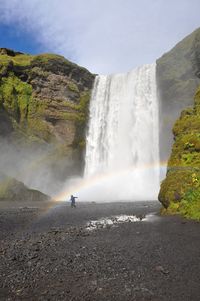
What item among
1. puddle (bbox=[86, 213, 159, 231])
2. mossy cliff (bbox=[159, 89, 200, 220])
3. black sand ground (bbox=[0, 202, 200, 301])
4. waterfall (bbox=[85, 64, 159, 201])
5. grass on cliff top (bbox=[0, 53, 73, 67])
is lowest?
black sand ground (bbox=[0, 202, 200, 301])

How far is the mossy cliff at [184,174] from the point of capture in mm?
23109

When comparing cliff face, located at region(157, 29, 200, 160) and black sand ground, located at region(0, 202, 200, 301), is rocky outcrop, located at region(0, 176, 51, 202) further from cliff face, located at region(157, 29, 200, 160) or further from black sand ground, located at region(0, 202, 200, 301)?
black sand ground, located at region(0, 202, 200, 301)

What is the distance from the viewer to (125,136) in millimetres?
69812

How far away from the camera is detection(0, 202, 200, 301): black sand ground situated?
986 centimetres

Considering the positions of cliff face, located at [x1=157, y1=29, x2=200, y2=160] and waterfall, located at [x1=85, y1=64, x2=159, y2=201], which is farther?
waterfall, located at [x1=85, y1=64, x2=159, y2=201]

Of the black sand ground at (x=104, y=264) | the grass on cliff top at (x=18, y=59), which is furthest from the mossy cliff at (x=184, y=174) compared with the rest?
the grass on cliff top at (x=18, y=59)

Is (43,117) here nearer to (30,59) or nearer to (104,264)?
(30,59)

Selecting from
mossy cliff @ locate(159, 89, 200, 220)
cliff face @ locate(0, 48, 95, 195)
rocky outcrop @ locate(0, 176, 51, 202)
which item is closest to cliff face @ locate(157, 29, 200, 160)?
cliff face @ locate(0, 48, 95, 195)

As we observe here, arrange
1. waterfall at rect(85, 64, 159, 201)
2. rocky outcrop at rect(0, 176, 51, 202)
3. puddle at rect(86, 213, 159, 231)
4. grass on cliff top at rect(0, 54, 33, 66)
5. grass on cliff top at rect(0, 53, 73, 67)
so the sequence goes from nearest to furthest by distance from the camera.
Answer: puddle at rect(86, 213, 159, 231)
rocky outcrop at rect(0, 176, 51, 202)
waterfall at rect(85, 64, 159, 201)
grass on cliff top at rect(0, 54, 33, 66)
grass on cliff top at rect(0, 53, 73, 67)

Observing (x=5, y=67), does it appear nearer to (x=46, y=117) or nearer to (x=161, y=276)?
(x=46, y=117)

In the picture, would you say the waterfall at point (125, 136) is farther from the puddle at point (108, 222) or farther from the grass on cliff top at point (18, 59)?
the puddle at point (108, 222)

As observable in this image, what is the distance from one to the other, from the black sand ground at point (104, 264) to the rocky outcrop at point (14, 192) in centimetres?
3098

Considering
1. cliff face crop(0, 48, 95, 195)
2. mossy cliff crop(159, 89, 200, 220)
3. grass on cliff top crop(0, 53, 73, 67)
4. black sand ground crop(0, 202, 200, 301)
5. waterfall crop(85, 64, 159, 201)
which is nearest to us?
black sand ground crop(0, 202, 200, 301)

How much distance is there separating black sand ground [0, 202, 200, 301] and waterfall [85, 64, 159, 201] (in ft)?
140
